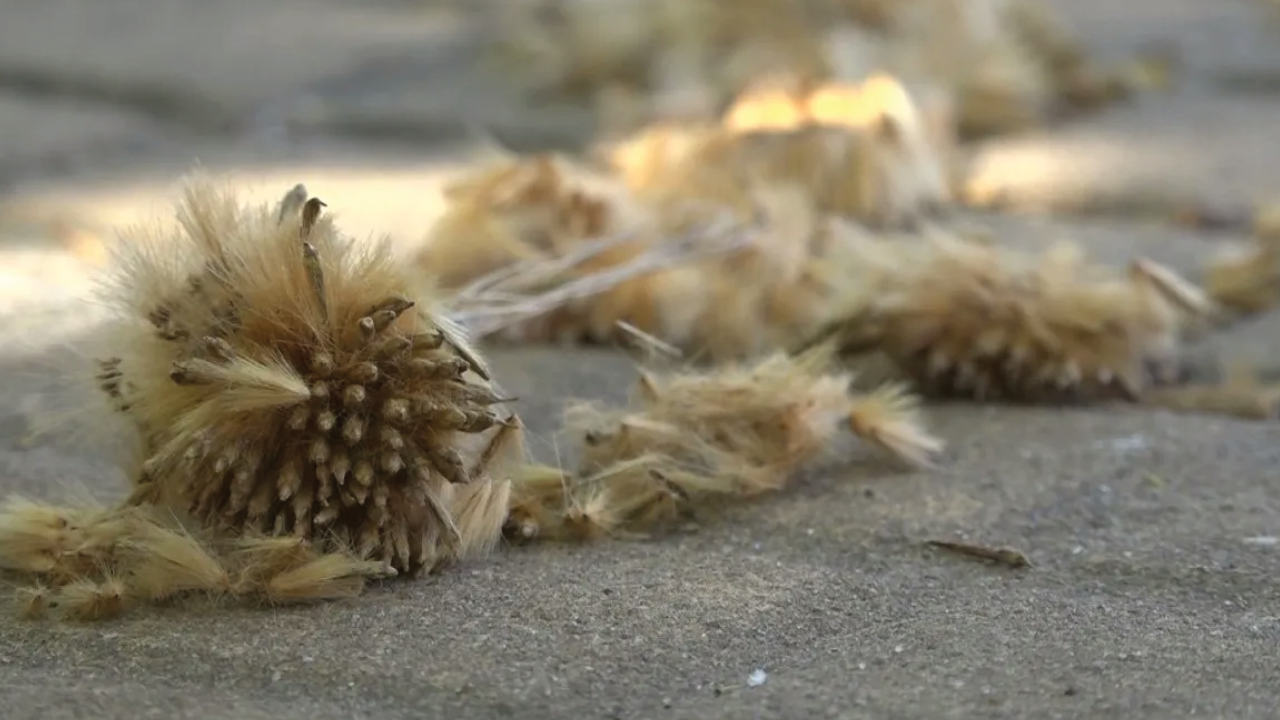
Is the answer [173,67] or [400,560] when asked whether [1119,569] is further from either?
[173,67]

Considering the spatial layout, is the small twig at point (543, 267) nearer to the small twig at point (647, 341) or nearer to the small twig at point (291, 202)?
the small twig at point (647, 341)

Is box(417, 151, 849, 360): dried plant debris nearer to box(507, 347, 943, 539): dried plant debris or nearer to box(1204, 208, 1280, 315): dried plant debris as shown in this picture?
box(507, 347, 943, 539): dried plant debris

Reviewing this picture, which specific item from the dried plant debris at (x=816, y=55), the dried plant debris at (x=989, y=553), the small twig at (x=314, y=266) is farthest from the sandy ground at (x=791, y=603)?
the dried plant debris at (x=816, y=55)

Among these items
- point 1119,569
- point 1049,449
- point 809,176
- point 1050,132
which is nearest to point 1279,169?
point 1050,132

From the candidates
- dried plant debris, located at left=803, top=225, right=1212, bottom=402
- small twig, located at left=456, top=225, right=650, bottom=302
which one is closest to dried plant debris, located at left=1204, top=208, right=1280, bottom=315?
dried plant debris, located at left=803, top=225, right=1212, bottom=402

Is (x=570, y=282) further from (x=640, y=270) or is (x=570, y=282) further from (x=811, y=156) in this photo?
(x=811, y=156)
